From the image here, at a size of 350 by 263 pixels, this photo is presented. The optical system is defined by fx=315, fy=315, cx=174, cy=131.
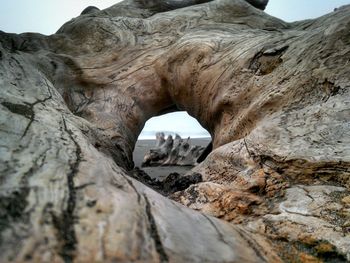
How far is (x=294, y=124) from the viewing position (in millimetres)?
1628

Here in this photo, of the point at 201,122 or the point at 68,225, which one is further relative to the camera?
the point at 201,122

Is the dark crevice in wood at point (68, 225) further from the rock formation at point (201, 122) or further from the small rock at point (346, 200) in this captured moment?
the small rock at point (346, 200)

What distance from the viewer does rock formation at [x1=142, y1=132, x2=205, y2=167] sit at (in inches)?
208

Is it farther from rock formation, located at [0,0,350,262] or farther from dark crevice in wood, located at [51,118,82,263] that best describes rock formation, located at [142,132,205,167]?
dark crevice in wood, located at [51,118,82,263]

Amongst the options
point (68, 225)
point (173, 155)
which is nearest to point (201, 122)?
point (173, 155)

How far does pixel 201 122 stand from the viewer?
10.5ft

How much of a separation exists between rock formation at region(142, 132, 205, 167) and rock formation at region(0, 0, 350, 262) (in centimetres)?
207

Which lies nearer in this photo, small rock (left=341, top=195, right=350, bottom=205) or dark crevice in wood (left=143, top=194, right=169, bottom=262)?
dark crevice in wood (left=143, top=194, right=169, bottom=262)

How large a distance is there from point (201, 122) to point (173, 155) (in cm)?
238

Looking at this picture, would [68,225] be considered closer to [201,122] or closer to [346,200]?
[346,200]

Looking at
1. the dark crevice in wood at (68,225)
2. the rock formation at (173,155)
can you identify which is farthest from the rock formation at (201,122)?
the rock formation at (173,155)

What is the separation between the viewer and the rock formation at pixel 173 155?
17.3ft

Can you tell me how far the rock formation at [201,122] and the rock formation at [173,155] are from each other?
207 cm

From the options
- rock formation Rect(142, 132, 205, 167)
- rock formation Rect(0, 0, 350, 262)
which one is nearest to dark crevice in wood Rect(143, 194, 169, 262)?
rock formation Rect(0, 0, 350, 262)
